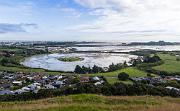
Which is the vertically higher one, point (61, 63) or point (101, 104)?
point (101, 104)

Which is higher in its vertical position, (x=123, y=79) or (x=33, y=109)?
(x=33, y=109)

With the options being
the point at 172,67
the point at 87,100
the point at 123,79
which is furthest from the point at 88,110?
the point at 172,67

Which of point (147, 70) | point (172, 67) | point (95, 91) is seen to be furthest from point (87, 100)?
point (172, 67)

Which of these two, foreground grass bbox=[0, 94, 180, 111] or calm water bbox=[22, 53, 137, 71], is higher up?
foreground grass bbox=[0, 94, 180, 111]

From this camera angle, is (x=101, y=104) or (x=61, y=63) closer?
(x=101, y=104)

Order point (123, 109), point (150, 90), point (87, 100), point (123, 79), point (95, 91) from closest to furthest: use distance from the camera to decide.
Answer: point (123, 109) < point (87, 100) < point (95, 91) < point (150, 90) < point (123, 79)

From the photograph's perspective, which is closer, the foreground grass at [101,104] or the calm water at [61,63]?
the foreground grass at [101,104]

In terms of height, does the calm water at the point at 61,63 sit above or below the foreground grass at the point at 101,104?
below

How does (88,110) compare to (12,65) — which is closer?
(88,110)

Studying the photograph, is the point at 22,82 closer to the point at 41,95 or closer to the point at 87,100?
the point at 41,95

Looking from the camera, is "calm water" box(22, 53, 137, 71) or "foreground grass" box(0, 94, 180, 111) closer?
"foreground grass" box(0, 94, 180, 111)

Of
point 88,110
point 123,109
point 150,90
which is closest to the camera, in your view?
point 88,110
